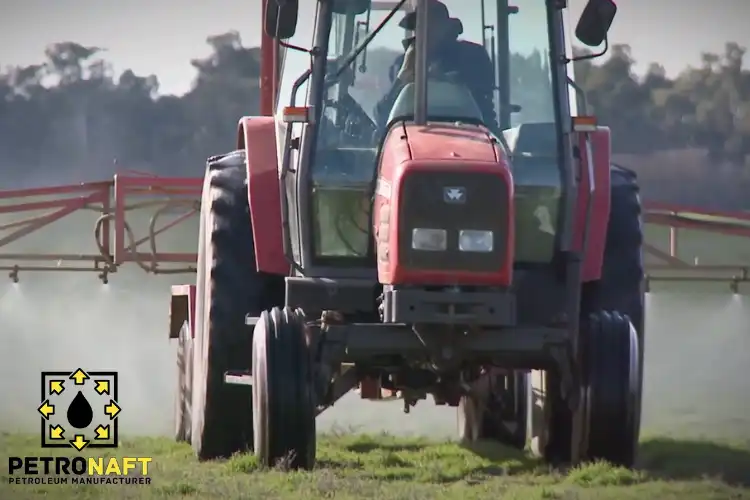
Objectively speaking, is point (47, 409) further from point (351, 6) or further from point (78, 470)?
point (351, 6)

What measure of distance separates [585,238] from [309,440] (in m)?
1.80

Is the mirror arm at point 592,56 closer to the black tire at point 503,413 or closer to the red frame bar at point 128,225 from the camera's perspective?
the black tire at point 503,413

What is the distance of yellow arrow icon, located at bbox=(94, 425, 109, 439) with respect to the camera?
1066 centimetres

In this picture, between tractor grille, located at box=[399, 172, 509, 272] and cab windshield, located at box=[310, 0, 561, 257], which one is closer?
tractor grille, located at box=[399, 172, 509, 272]

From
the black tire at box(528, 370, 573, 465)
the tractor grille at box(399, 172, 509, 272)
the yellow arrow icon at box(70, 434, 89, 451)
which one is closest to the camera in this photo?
the tractor grille at box(399, 172, 509, 272)

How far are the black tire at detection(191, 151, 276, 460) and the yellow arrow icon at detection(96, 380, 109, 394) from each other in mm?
3697

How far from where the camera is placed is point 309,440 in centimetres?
784

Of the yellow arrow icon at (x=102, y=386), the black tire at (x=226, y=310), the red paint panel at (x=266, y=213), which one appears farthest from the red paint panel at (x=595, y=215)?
the yellow arrow icon at (x=102, y=386)

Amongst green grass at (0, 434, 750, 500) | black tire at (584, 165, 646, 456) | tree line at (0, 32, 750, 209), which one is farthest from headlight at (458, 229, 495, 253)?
tree line at (0, 32, 750, 209)

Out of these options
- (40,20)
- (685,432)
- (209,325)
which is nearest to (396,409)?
(685,432)

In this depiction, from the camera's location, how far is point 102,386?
13.0 m

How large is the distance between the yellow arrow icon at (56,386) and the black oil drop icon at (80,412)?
21cm

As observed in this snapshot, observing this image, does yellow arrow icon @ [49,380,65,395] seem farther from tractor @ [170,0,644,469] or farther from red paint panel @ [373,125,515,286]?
red paint panel @ [373,125,515,286]

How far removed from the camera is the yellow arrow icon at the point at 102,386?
12.6m
